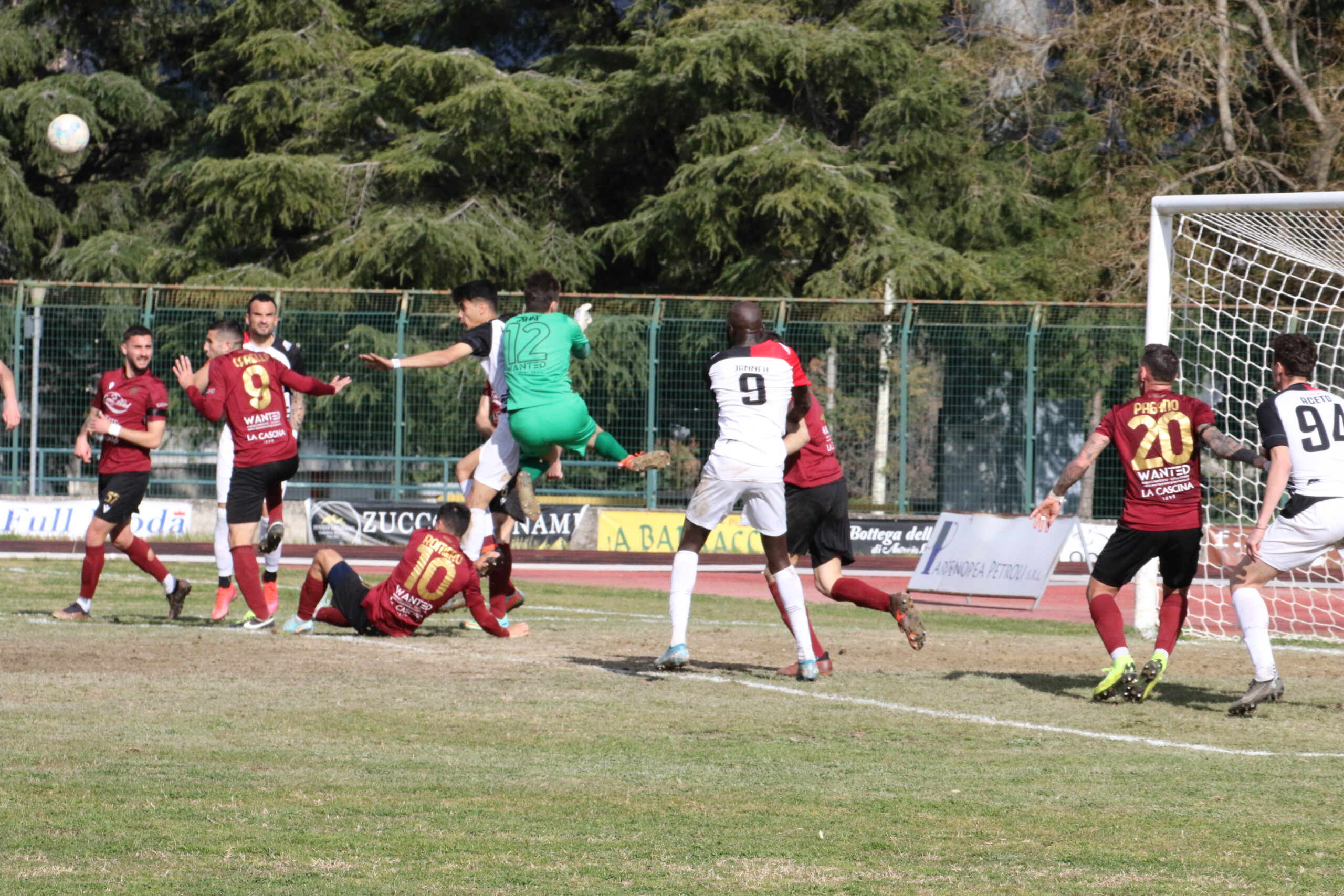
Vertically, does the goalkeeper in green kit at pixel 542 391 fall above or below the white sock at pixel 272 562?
above

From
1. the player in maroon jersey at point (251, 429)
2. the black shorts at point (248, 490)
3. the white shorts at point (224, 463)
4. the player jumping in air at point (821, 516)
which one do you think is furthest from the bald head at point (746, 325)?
the white shorts at point (224, 463)

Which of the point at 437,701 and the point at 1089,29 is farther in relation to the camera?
the point at 1089,29

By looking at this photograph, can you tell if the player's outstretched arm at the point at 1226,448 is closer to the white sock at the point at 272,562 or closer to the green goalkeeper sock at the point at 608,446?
the green goalkeeper sock at the point at 608,446

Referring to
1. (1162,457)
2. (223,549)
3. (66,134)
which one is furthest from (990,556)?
(66,134)

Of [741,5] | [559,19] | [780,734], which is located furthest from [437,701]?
[559,19]

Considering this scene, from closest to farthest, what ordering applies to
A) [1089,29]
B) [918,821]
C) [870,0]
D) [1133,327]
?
[918,821]
[1133,327]
[1089,29]
[870,0]

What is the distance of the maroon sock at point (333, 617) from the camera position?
10312mm

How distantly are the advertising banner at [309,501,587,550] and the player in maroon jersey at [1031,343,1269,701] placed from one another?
43.9 feet

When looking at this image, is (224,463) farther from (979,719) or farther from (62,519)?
(62,519)

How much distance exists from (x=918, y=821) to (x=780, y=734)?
1.79 meters

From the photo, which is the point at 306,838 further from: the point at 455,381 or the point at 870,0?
the point at 870,0

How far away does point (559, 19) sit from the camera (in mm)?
30703

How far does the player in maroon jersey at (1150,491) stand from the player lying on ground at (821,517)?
1225 mm

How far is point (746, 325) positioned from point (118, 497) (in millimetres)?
5152
